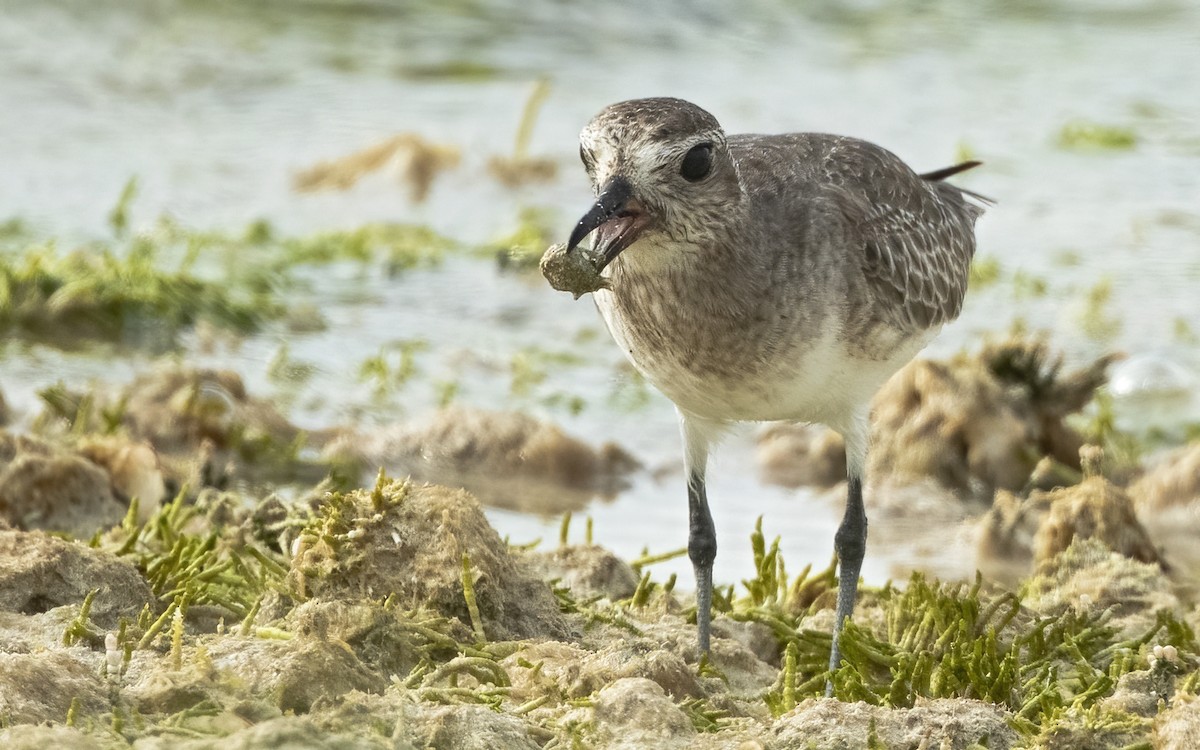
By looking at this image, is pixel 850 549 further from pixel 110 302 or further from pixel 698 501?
pixel 110 302

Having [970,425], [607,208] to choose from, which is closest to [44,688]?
[607,208]

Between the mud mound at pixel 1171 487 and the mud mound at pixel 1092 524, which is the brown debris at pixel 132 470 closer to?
the mud mound at pixel 1092 524

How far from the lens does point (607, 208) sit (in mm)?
4844

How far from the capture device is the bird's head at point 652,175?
4.91 meters

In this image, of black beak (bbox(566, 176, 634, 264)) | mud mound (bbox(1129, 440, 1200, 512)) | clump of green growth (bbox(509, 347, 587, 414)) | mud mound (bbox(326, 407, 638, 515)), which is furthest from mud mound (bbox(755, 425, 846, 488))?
black beak (bbox(566, 176, 634, 264))

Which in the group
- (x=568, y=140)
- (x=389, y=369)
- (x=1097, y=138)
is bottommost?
(x=389, y=369)

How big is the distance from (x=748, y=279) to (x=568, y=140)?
926 cm

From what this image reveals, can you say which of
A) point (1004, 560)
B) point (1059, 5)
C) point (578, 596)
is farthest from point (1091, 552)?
point (1059, 5)

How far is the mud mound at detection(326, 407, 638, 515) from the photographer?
8.14 meters

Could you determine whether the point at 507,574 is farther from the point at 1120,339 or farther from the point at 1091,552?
the point at 1120,339

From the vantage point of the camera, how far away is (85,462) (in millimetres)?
6633

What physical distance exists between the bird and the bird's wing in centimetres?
1

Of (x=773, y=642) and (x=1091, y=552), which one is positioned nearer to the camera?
(x=773, y=642)

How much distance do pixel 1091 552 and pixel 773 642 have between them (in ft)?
4.76
